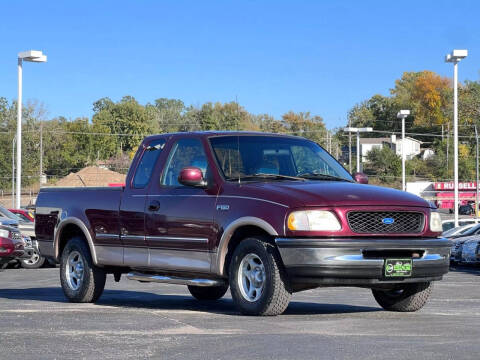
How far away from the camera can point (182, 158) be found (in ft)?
36.5

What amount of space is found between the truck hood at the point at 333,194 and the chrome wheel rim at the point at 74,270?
3.15m

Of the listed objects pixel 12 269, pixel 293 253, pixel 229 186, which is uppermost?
pixel 229 186

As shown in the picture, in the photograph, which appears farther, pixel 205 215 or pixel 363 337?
pixel 205 215

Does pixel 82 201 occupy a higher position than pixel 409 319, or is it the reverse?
pixel 82 201

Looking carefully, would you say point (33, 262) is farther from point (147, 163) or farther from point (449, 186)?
point (449, 186)

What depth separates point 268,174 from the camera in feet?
34.6

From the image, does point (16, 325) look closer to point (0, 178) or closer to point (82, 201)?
point (82, 201)

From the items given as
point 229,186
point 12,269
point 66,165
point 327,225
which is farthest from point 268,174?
point 66,165

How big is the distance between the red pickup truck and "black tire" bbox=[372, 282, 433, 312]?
1 centimetres

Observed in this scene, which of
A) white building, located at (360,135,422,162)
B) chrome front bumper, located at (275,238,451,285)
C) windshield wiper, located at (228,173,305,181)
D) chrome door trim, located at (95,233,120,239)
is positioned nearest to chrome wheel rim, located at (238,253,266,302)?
chrome front bumper, located at (275,238,451,285)

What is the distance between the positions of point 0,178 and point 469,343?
96432 mm

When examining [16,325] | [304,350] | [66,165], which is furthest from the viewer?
[66,165]

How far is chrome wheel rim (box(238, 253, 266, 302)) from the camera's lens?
9.71 metres

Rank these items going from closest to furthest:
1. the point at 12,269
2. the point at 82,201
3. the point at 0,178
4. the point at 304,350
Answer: the point at 304,350 → the point at 82,201 → the point at 12,269 → the point at 0,178
